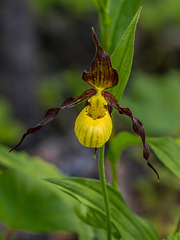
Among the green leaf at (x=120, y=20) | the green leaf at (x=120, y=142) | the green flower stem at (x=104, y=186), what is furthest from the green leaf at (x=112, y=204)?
the green leaf at (x=120, y=20)

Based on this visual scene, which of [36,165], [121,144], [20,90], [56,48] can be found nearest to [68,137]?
[20,90]

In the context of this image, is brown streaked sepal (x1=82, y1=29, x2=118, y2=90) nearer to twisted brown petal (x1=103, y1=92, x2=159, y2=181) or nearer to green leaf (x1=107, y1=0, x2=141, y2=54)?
twisted brown petal (x1=103, y1=92, x2=159, y2=181)

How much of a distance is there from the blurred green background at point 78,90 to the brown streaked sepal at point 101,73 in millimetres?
1926

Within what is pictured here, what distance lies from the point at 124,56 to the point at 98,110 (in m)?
0.16

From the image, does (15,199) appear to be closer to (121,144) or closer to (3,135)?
(121,144)

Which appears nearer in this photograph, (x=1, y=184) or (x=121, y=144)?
(x=121, y=144)

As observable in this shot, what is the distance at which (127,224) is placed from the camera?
1126mm

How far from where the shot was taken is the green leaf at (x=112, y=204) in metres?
1.02

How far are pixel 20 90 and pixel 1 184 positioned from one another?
2.78 metres

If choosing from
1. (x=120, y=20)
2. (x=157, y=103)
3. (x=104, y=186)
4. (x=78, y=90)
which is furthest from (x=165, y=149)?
(x=78, y=90)

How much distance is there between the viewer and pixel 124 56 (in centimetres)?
98

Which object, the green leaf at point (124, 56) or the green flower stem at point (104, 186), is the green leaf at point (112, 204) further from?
the green leaf at point (124, 56)

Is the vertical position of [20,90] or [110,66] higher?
[110,66]

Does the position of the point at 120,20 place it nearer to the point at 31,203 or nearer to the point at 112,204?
the point at 112,204
